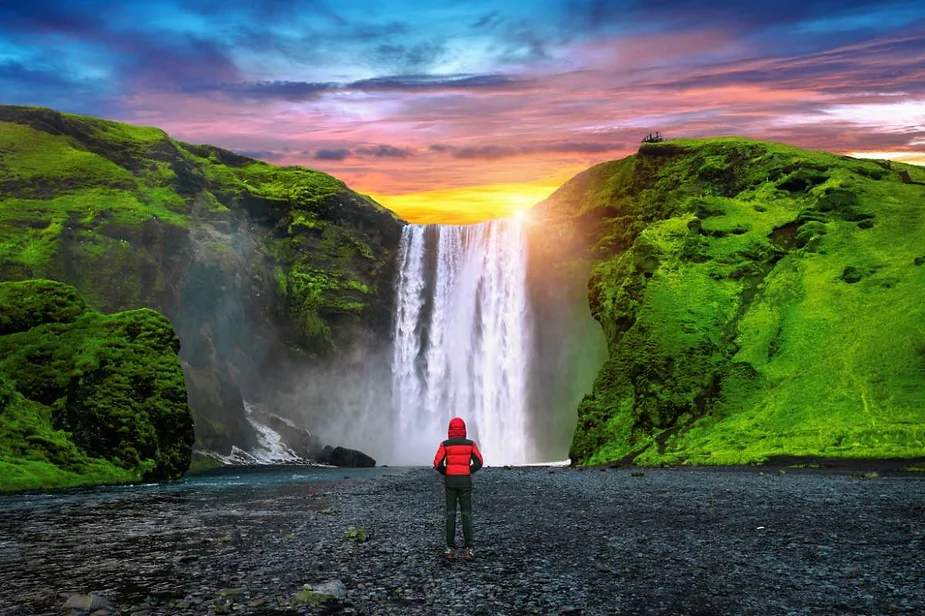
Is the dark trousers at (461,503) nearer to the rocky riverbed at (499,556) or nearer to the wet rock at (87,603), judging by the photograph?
the rocky riverbed at (499,556)

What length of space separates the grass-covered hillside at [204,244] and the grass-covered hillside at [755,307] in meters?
35.4

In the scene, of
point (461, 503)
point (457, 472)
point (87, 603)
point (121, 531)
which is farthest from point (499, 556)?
point (121, 531)

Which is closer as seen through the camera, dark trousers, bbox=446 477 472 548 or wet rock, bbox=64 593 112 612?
wet rock, bbox=64 593 112 612

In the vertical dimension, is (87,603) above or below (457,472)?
below

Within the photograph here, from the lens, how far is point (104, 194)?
93.6m

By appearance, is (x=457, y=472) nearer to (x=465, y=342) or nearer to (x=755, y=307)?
(x=755, y=307)

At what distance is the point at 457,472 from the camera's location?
1673 cm

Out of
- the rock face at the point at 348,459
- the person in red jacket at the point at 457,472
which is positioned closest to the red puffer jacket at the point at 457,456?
the person in red jacket at the point at 457,472

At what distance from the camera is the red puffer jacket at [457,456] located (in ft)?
55.1

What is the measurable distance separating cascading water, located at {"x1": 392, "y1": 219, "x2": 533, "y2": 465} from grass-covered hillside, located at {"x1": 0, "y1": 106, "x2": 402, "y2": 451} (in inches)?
239

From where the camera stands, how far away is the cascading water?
92688 millimetres

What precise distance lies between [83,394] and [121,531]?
32.7 m

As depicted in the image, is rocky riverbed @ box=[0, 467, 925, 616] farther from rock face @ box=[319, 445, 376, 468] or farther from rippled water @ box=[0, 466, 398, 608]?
rock face @ box=[319, 445, 376, 468]

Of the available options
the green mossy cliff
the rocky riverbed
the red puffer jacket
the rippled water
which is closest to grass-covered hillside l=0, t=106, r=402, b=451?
the green mossy cliff
